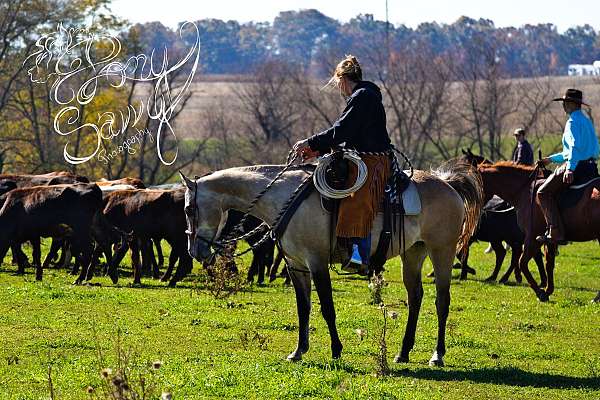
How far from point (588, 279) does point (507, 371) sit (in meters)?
11.9

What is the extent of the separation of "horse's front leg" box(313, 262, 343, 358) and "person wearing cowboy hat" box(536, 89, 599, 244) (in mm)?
6770

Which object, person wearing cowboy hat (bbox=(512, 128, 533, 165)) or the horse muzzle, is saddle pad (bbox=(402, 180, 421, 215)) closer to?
the horse muzzle

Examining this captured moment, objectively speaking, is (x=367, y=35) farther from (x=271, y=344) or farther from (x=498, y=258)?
(x=271, y=344)

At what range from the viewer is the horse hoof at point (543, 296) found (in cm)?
1786

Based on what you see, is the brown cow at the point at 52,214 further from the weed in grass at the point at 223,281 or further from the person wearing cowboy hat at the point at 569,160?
the person wearing cowboy hat at the point at 569,160

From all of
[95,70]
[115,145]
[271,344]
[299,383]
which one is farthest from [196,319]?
[115,145]

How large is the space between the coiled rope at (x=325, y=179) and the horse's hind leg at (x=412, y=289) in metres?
1.25

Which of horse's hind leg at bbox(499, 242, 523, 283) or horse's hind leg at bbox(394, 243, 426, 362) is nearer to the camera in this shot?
horse's hind leg at bbox(394, 243, 426, 362)

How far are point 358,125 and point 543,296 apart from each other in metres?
7.97

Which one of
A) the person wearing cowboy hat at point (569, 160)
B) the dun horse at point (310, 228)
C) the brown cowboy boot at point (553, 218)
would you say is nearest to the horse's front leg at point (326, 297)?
the dun horse at point (310, 228)

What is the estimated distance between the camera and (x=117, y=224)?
20703mm

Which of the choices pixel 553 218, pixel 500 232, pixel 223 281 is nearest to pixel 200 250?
pixel 223 281

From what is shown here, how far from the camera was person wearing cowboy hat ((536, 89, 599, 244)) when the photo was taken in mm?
16672

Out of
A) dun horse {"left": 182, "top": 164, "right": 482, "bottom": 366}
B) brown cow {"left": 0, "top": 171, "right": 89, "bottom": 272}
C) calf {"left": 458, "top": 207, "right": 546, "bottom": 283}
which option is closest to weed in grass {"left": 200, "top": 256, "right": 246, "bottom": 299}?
dun horse {"left": 182, "top": 164, "right": 482, "bottom": 366}
